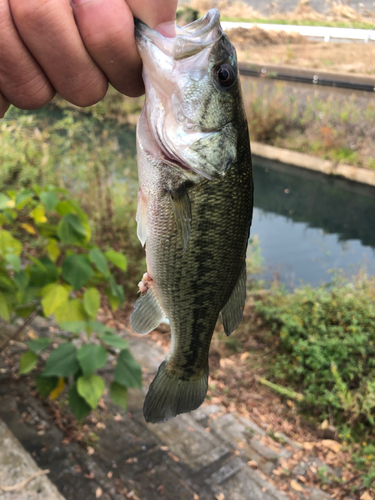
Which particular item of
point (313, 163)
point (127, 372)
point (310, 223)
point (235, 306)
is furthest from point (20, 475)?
point (313, 163)

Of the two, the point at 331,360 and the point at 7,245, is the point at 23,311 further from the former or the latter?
the point at 331,360

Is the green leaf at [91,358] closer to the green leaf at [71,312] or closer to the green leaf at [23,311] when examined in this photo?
the green leaf at [71,312]

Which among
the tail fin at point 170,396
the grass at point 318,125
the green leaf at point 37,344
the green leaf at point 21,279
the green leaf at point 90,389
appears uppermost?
the tail fin at point 170,396

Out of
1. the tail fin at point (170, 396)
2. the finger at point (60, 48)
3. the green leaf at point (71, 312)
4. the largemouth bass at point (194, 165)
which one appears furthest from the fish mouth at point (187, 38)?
the green leaf at point (71, 312)

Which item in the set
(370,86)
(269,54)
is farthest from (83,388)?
(269,54)

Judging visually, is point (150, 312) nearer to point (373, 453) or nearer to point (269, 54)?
point (373, 453)

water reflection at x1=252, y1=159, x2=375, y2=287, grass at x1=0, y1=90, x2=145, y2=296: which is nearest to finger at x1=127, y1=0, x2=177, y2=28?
grass at x1=0, y1=90, x2=145, y2=296

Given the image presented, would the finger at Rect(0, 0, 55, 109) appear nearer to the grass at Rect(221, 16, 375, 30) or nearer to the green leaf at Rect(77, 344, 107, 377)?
the green leaf at Rect(77, 344, 107, 377)
